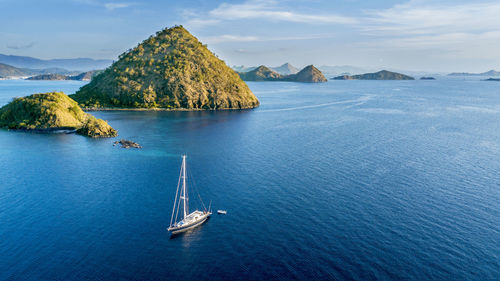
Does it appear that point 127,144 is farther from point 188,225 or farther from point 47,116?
point 188,225

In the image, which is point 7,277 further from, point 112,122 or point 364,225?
point 112,122

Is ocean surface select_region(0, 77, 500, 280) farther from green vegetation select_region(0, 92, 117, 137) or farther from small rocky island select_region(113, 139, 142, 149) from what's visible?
green vegetation select_region(0, 92, 117, 137)

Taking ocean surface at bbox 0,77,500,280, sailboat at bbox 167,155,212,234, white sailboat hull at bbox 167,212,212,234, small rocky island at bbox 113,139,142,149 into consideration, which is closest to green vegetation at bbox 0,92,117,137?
ocean surface at bbox 0,77,500,280

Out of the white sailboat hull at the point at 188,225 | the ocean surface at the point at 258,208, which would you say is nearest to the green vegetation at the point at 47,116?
the ocean surface at the point at 258,208

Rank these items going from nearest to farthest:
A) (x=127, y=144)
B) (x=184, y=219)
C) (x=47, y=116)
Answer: (x=184, y=219) < (x=127, y=144) < (x=47, y=116)

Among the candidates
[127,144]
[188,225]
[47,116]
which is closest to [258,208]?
[188,225]

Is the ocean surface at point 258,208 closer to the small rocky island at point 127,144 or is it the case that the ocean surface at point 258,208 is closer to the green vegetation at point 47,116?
the small rocky island at point 127,144

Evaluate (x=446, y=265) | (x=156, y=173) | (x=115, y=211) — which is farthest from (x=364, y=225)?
(x=156, y=173)

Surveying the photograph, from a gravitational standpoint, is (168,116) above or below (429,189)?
above
